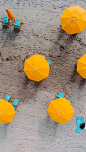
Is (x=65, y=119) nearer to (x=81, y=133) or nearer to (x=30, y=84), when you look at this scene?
(x=81, y=133)

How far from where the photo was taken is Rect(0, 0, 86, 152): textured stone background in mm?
3580

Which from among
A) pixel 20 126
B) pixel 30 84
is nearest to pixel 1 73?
pixel 30 84

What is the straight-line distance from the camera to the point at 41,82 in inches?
146

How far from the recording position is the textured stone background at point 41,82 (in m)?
3.58

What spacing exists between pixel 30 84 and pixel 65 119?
1566mm

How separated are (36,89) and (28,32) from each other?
194 centimetres

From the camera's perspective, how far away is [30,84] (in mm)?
3703

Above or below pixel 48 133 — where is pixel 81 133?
above

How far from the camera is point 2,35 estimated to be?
362cm

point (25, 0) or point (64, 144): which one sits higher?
point (25, 0)

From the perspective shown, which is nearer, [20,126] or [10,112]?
[10,112]

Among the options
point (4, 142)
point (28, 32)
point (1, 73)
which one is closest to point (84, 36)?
point (28, 32)

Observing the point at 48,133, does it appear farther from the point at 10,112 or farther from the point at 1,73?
the point at 1,73

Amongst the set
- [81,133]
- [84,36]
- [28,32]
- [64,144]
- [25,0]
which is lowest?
[64,144]
